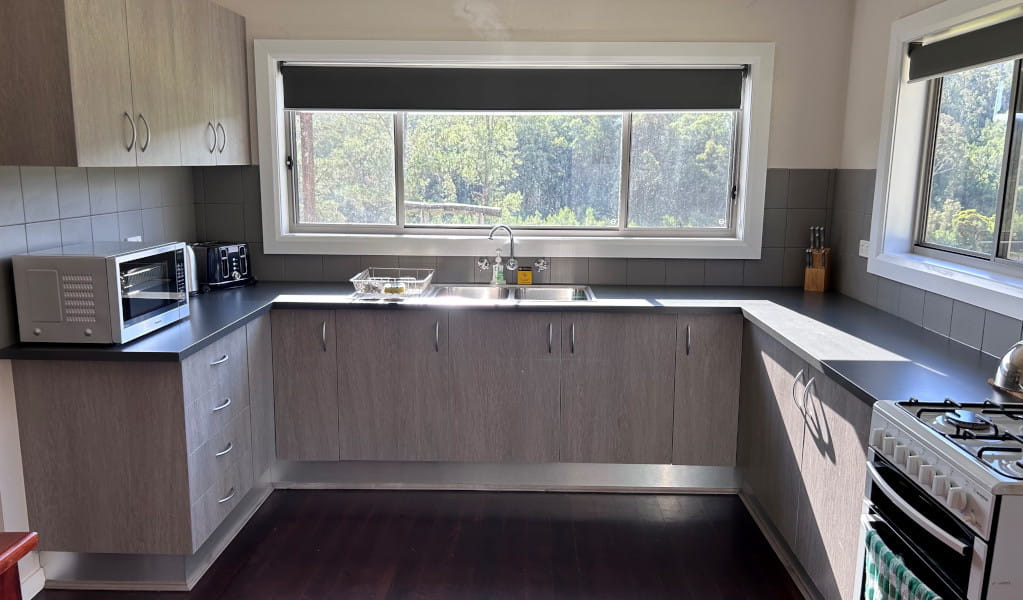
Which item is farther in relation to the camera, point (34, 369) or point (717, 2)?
point (717, 2)

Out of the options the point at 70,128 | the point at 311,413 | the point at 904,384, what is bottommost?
the point at 311,413

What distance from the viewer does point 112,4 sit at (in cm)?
262

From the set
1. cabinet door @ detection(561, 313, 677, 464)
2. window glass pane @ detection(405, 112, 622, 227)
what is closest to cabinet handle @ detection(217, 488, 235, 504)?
cabinet door @ detection(561, 313, 677, 464)

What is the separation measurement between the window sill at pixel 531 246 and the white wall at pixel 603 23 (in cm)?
88

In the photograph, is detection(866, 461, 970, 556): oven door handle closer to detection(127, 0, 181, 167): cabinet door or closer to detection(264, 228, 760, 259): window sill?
detection(264, 228, 760, 259): window sill

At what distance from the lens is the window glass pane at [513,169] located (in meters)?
3.97

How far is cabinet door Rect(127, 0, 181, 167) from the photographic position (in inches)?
110

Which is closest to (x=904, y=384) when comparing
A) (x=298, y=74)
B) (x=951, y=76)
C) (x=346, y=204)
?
(x=951, y=76)

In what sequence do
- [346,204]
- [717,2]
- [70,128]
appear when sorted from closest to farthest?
[70,128] < [717,2] < [346,204]

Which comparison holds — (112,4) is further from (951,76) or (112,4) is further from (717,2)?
(951,76)

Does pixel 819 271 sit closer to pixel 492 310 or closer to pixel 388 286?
pixel 492 310

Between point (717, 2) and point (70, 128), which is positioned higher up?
point (717, 2)

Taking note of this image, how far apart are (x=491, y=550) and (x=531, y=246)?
1578mm

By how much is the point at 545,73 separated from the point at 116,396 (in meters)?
2.44
